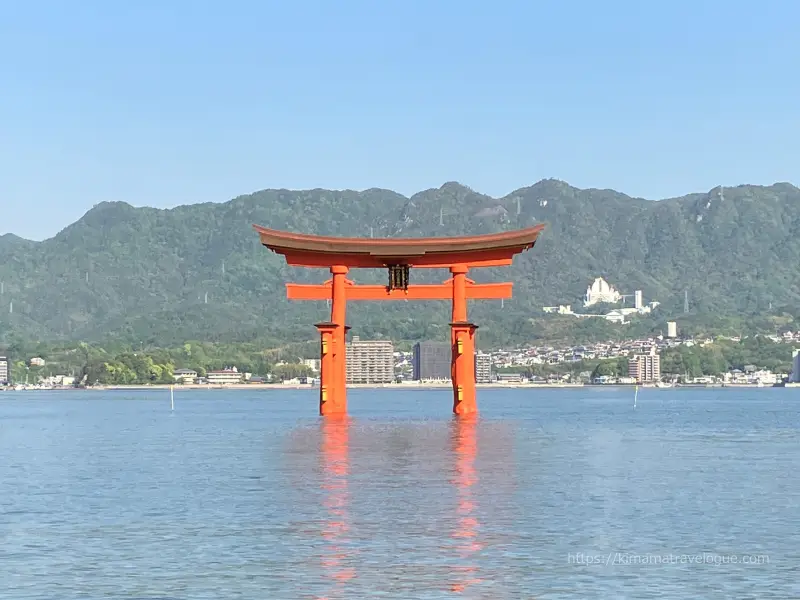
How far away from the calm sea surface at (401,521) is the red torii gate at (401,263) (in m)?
12.9

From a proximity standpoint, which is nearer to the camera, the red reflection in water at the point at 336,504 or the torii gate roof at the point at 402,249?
the red reflection in water at the point at 336,504

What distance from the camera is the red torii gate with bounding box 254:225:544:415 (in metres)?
65.8

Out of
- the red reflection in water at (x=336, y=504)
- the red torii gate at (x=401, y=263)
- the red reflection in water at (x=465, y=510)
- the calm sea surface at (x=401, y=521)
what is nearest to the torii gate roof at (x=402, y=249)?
the red torii gate at (x=401, y=263)

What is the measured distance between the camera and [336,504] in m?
31.6

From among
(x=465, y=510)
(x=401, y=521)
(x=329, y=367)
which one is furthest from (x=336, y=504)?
(x=329, y=367)

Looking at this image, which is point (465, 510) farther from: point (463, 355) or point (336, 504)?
→ point (463, 355)

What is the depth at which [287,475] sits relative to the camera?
3919 cm

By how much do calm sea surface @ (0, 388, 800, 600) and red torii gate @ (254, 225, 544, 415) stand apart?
12.9 meters

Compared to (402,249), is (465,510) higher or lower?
lower

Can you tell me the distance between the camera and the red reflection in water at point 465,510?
22.3 metres

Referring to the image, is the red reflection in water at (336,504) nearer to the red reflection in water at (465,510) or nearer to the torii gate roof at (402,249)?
the red reflection in water at (465,510)

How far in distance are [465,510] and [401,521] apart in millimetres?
2228

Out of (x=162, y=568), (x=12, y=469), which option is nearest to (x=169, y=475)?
(x=12, y=469)

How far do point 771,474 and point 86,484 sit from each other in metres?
17.7
